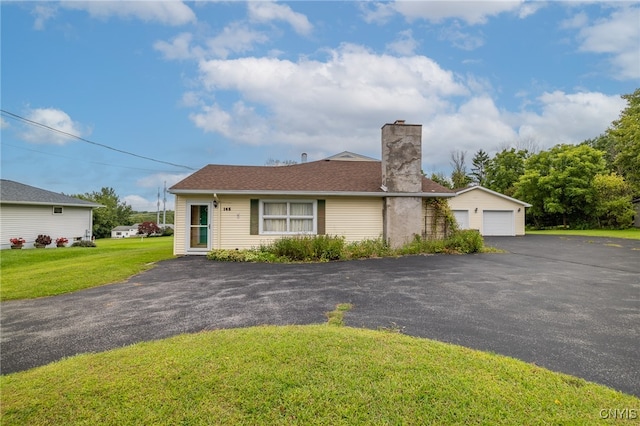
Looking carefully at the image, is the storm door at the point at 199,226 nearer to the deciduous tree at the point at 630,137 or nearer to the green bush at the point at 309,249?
the green bush at the point at 309,249

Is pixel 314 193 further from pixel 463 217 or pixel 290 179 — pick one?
pixel 463 217

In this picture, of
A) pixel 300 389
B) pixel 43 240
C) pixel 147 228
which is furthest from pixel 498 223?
pixel 147 228

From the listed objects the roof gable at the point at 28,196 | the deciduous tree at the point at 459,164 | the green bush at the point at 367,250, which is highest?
the deciduous tree at the point at 459,164

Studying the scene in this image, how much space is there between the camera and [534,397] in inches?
97.9

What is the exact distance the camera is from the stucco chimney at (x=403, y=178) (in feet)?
42.7

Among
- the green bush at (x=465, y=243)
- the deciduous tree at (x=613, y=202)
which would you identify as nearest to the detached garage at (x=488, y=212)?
the deciduous tree at (x=613, y=202)

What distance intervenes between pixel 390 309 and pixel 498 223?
21.5 meters

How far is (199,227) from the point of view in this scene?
41.4 feet

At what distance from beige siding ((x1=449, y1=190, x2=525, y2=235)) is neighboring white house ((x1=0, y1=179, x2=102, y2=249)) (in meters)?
26.9

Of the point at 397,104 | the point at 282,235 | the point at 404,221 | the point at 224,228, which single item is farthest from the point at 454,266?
the point at 397,104

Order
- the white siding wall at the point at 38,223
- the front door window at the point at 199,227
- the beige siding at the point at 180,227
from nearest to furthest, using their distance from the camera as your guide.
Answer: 1. the beige siding at the point at 180,227
2. the front door window at the point at 199,227
3. the white siding wall at the point at 38,223

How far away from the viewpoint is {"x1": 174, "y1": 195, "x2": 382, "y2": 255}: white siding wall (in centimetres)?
1234

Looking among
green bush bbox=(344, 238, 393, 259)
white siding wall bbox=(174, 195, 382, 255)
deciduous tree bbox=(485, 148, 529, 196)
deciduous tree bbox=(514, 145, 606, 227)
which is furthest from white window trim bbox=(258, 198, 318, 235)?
deciduous tree bbox=(485, 148, 529, 196)

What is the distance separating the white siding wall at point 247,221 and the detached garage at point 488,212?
12057 mm
